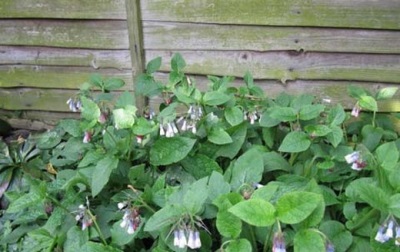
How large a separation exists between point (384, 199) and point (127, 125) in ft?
2.69

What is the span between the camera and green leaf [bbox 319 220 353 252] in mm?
1507

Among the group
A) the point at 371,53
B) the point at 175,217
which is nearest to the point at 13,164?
the point at 175,217

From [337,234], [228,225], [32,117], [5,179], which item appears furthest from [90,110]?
[32,117]

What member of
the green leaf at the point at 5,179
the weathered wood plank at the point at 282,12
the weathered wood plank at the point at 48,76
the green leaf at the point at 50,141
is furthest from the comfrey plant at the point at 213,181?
the weathered wood plank at the point at 48,76

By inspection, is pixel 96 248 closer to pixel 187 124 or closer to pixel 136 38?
pixel 187 124

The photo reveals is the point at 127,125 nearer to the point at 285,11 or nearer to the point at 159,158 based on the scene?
the point at 159,158

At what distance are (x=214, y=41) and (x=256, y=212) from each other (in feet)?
5.86

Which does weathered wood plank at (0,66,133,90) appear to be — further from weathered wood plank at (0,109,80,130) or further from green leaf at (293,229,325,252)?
green leaf at (293,229,325,252)

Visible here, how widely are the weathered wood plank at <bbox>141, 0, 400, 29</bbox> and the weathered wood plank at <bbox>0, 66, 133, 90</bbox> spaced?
1.85ft

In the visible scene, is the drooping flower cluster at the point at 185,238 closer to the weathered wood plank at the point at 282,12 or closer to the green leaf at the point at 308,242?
the green leaf at the point at 308,242

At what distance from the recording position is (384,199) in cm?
135

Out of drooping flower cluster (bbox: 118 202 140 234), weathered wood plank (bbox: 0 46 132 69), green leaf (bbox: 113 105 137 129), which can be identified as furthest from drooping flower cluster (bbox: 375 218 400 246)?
weathered wood plank (bbox: 0 46 132 69)

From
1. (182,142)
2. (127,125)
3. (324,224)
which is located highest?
(127,125)

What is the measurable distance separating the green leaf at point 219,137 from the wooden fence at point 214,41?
Result: 116cm
